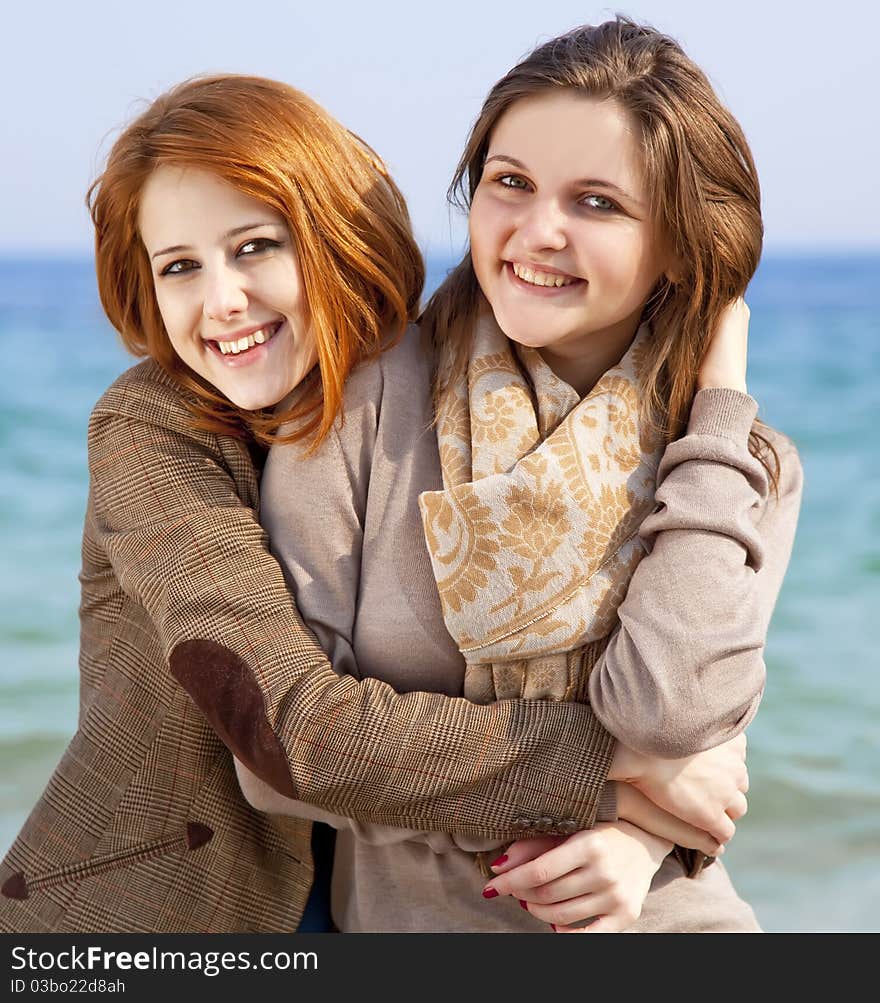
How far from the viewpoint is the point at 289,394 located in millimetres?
2135

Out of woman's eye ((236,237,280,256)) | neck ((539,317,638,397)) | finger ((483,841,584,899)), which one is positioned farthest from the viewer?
neck ((539,317,638,397))

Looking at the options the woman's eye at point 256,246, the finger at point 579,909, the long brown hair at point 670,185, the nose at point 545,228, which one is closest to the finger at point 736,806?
the finger at point 579,909

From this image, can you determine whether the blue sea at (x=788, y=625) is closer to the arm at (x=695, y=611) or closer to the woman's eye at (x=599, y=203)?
the woman's eye at (x=599, y=203)

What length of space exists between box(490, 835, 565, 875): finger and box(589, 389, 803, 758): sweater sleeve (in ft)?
0.65

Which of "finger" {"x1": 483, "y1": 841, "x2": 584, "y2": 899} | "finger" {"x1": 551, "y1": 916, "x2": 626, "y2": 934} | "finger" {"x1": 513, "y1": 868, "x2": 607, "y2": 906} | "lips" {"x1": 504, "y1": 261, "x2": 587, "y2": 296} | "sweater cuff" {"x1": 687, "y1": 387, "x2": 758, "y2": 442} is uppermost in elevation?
"lips" {"x1": 504, "y1": 261, "x2": 587, "y2": 296}

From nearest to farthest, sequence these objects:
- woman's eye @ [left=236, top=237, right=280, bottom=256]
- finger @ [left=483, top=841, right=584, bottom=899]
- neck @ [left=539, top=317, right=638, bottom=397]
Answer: finger @ [left=483, top=841, right=584, bottom=899]
woman's eye @ [left=236, top=237, right=280, bottom=256]
neck @ [left=539, top=317, right=638, bottom=397]

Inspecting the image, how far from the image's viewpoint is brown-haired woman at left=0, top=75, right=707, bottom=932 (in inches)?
75.9

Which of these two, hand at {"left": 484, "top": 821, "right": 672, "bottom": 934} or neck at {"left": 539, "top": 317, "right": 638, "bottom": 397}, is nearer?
hand at {"left": 484, "top": 821, "right": 672, "bottom": 934}

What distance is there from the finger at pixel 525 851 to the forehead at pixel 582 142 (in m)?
0.99

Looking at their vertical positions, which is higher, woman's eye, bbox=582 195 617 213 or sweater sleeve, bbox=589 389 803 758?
woman's eye, bbox=582 195 617 213

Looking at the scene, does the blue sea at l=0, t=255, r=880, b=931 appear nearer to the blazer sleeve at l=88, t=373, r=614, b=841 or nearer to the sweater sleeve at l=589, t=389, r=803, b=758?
the blazer sleeve at l=88, t=373, r=614, b=841

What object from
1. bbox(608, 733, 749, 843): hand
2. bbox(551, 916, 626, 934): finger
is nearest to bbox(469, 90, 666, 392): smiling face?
bbox(608, 733, 749, 843): hand

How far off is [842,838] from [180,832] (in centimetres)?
320
